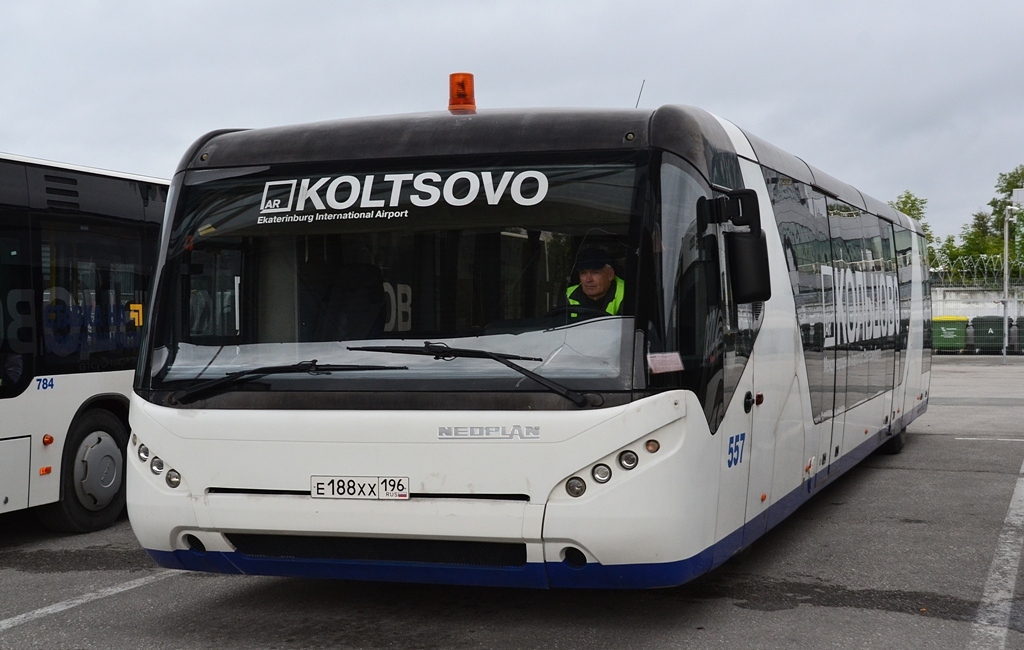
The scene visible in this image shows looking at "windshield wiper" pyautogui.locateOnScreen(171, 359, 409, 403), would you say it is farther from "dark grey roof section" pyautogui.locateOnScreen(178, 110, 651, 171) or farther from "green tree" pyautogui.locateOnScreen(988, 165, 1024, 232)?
"green tree" pyautogui.locateOnScreen(988, 165, 1024, 232)

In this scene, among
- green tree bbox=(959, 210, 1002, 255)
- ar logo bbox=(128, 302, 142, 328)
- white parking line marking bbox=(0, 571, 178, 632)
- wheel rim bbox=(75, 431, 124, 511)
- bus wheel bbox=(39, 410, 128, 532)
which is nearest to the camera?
white parking line marking bbox=(0, 571, 178, 632)

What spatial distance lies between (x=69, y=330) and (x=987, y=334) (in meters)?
36.6

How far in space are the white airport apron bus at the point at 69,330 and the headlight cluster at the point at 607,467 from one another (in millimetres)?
4612

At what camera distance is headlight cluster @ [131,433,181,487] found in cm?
606

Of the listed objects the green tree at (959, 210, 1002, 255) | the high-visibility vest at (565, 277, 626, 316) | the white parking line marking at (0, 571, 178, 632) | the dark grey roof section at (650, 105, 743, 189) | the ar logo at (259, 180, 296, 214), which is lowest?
the white parking line marking at (0, 571, 178, 632)

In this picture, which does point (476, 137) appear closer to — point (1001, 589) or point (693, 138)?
point (693, 138)

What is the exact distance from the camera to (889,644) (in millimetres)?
5930

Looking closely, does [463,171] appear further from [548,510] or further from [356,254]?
[548,510]

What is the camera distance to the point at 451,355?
5762mm

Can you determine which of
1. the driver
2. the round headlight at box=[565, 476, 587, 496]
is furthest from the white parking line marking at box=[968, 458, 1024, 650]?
the driver

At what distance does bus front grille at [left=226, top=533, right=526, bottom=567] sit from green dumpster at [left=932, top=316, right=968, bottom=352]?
38021 mm

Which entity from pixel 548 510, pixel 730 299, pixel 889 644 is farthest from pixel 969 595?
pixel 548 510

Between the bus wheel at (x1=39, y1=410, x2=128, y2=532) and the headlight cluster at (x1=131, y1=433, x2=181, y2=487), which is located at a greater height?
the headlight cluster at (x1=131, y1=433, x2=181, y2=487)

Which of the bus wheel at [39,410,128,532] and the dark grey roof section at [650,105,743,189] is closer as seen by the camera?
the dark grey roof section at [650,105,743,189]
